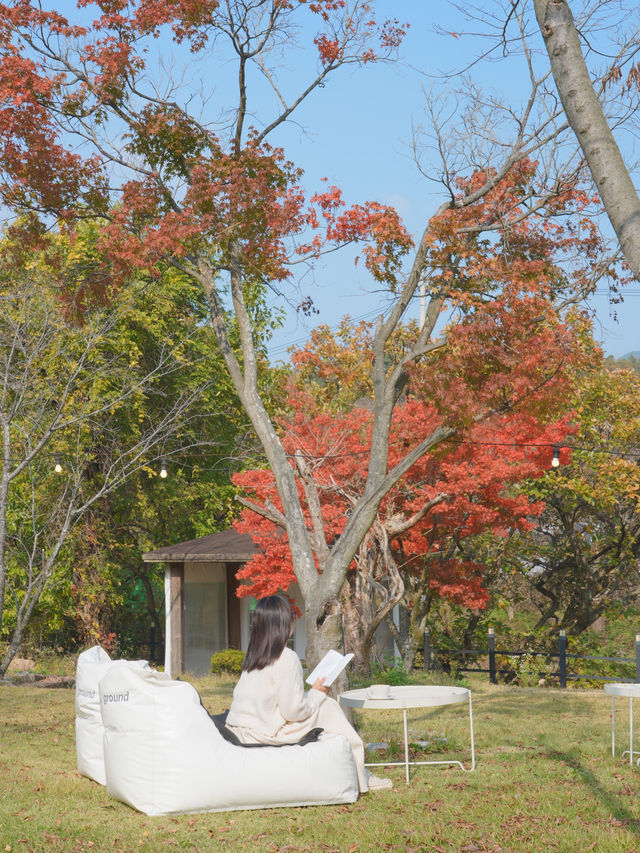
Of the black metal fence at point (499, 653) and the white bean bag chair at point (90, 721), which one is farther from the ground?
the white bean bag chair at point (90, 721)

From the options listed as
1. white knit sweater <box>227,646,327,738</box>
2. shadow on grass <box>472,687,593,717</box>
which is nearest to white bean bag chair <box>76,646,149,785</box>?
white knit sweater <box>227,646,327,738</box>

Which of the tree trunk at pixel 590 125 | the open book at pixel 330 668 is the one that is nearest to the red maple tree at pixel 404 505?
the open book at pixel 330 668

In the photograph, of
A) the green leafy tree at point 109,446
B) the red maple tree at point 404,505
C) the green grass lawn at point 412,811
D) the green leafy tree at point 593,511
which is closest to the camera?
the green grass lawn at point 412,811

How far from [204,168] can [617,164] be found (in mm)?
6882

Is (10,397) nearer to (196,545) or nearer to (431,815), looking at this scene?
(196,545)

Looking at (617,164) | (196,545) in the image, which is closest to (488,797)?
(617,164)

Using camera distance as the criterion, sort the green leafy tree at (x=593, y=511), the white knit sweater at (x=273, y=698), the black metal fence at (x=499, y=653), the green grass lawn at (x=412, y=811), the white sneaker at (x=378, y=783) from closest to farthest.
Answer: the green grass lawn at (x=412, y=811) < the white knit sweater at (x=273, y=698) < the white sneaker at (x=378, y=783) < the black metal fence at (x=499, y=653) < the green leafy tree at (x=593, y=511)

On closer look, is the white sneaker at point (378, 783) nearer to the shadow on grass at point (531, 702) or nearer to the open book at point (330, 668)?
the open book at point (330, 668)

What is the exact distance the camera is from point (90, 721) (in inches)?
261

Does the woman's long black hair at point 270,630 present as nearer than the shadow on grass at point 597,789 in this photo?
No

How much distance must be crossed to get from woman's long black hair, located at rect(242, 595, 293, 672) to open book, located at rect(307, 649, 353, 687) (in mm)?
371

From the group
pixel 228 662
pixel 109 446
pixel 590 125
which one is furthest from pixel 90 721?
pixel 109 446

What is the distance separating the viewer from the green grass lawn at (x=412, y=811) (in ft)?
16.1

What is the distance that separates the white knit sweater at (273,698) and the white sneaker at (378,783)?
81cm
